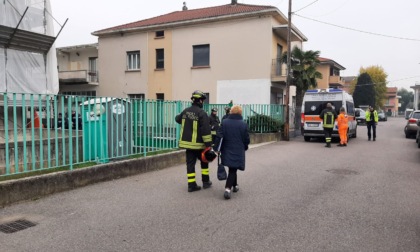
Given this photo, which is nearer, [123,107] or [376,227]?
[376,227]

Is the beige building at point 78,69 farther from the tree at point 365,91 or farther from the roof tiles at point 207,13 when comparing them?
the tree at point 365,91

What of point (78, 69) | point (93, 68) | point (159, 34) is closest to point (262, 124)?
point (159, 34)

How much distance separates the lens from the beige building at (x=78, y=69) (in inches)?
984

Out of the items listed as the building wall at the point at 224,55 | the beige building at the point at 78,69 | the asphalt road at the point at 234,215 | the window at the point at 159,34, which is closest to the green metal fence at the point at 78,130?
the asphalt road at the point at 234,215

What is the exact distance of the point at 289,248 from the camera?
3.69 meters

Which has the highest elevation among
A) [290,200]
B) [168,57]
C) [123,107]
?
[168,57]

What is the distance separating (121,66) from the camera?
2458cm

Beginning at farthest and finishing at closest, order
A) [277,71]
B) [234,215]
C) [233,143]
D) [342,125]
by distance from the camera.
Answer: [277,71] < [342,125] < [233,143] < [234,215]

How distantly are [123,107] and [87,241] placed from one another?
440 cm

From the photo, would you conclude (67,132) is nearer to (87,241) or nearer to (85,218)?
(85,218)

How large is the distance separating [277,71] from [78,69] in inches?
633

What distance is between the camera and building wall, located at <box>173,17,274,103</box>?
64.9 ft

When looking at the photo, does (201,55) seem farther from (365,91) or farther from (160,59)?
(365,91)

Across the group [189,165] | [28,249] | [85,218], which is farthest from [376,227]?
[28,249]
